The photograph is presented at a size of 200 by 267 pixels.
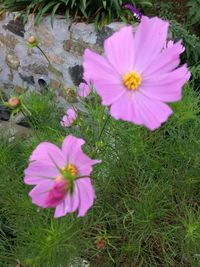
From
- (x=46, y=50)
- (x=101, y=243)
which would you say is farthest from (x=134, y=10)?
(x=101, y=243)

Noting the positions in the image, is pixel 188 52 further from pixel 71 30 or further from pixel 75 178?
pixel 75 178

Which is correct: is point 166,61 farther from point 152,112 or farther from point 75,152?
point 75,152

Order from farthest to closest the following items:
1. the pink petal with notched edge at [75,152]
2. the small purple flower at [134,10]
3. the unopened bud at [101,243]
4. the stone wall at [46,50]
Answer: the stone wall at [46,50], the small purple flower at [134,10], the unopened bud at [101,243], the pink petal with notched edge at [75,152]

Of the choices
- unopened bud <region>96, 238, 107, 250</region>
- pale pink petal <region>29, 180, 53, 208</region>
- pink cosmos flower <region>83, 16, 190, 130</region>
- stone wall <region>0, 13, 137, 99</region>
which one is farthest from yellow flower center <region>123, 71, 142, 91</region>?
stone wall <region>0, 13, 137, 99</region>

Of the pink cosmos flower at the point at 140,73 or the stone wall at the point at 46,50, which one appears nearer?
the pink cosmos flower at the point at 140,73

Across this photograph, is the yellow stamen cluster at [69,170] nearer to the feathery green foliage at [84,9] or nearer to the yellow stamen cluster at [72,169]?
the yellow stamen cluster at [72,169]

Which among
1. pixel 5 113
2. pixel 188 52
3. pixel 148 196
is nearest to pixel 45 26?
pixel 5 113

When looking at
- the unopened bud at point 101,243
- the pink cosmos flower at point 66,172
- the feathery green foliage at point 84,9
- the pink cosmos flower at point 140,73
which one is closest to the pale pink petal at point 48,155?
the pink cosmos flower at point 66,172
